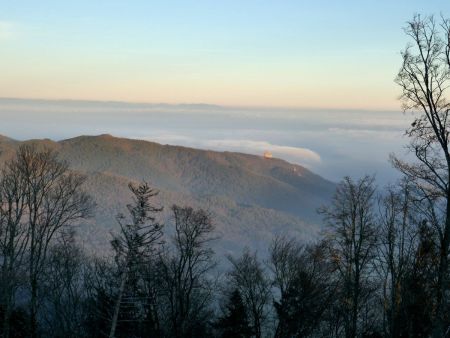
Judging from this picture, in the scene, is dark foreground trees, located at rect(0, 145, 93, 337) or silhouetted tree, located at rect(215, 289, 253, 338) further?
silhouetted tree, located at rect(215, 289, 253, 338)

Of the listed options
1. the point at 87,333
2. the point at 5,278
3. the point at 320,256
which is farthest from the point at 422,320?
the point at 87,333

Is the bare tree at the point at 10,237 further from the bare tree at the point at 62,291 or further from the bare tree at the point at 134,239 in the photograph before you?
the bare tree at the point at 134,239

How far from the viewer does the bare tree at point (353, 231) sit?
1123 inches

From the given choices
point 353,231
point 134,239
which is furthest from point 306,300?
point 134,239

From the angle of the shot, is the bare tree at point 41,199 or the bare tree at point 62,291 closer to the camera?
the bare tree at point 41,199

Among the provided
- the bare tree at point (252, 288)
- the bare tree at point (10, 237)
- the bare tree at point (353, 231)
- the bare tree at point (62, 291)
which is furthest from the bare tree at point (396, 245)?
the bare tree at point (62, 291)

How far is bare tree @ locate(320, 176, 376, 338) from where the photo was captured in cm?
2853

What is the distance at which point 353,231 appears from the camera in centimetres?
2852

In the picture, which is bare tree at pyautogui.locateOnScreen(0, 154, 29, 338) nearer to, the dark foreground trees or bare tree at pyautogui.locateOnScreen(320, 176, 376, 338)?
the dark foreground trees

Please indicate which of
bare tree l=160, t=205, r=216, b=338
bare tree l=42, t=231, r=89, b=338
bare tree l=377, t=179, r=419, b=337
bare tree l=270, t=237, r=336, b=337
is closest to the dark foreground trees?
bare tree l=42, t=231, r=89, b=338

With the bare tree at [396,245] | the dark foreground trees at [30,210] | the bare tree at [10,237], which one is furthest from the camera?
the dark foreground trees at [30,210]

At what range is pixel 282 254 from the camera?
3784 cm

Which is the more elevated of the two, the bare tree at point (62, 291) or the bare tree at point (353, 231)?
the bare tree at point (353, 231)

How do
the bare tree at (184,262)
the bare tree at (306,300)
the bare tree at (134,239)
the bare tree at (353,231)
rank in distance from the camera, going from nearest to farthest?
the bare tree at (134,239)
the bare tree at (353,231)
the bare tree at (184,262)
the bare tree at (306,300)
